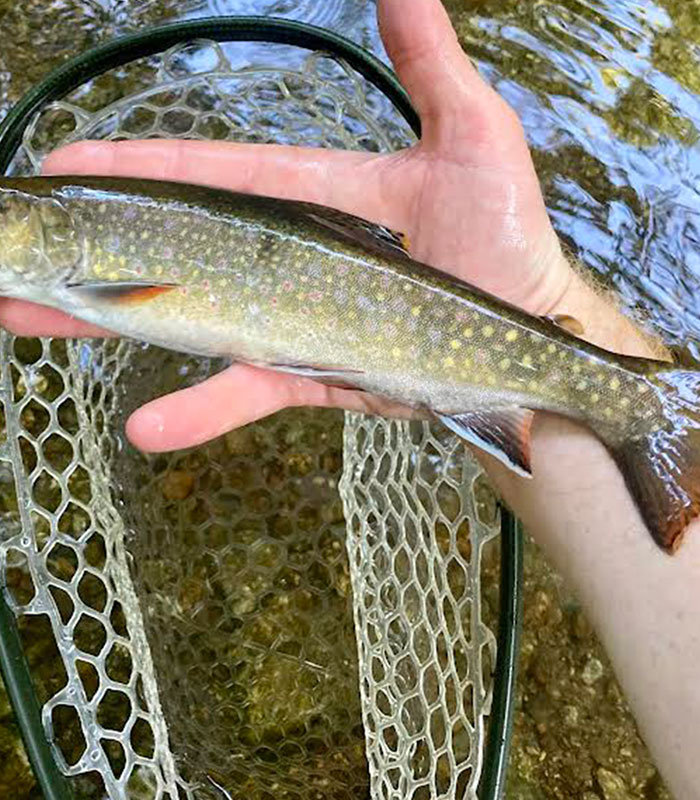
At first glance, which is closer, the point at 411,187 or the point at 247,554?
the point at 411,187

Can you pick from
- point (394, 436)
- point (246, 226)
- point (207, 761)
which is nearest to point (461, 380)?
point (246, 226)

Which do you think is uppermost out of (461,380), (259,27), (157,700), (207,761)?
(259,27)

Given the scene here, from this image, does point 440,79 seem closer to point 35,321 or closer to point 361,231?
point 361,231

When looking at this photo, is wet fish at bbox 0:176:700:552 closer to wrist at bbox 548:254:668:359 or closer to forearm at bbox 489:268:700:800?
forearm at bbox 489:268:700:800

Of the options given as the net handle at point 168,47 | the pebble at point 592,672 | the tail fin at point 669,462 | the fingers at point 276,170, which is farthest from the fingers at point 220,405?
the pebble at point 592,672

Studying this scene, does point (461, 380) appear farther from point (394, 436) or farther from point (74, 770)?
point (74, 770)

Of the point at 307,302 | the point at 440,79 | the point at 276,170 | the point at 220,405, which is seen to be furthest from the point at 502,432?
the point at 276,170
